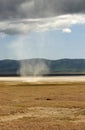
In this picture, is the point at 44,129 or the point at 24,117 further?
the point at 24,117

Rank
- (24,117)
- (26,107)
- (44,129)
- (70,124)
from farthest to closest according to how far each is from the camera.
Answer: (26,107) → (24,117) → (70,124) → (44,129)

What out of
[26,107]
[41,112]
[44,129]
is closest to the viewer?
[44,129]

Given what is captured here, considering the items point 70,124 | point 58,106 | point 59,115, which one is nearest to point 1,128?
point 70,124

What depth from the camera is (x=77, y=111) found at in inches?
1727

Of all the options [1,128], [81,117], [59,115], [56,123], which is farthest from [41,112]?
[1,128]

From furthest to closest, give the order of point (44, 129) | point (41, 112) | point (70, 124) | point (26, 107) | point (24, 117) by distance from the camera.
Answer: point (26, 107), point (41, 112), point (24, 117), point (70, 124), point (44, 129)

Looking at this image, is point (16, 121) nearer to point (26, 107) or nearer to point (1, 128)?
point (1, 128)

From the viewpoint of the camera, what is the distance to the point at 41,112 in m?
42.8

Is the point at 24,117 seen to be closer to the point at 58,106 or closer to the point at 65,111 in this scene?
the point at 65,111

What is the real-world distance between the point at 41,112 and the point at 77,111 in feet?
15.8

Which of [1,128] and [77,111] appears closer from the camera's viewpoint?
[1,128]

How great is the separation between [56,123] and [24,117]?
575cm

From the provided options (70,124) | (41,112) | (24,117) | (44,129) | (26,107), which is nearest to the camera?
(44,129)

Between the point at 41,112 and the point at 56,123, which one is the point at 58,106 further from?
the point at 56,123
